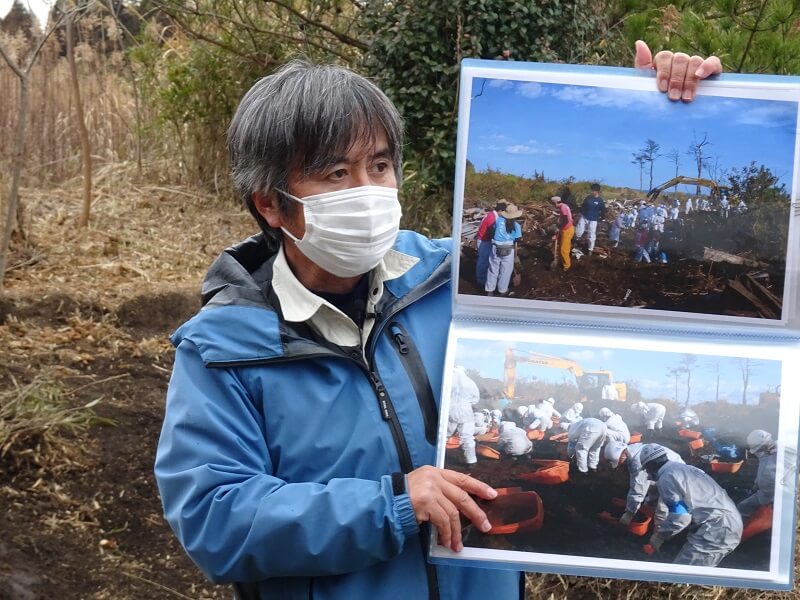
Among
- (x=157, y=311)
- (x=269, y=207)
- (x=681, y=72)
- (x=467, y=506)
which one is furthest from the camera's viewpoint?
(x=157, y=311)

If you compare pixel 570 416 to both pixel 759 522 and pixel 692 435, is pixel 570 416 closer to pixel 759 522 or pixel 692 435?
pixel 692 435

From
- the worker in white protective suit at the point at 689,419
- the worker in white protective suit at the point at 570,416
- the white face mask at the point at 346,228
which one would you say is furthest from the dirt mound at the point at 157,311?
the worker in white protective suit at the point at 689,419

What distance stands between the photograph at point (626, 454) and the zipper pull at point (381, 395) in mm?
123

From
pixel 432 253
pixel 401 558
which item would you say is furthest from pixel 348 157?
pixel 401 558

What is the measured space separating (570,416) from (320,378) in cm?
45

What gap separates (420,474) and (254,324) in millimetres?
402

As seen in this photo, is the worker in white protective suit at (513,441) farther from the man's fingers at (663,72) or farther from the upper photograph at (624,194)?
the man's fingers at (663,72)

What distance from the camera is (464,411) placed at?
66.6 inches

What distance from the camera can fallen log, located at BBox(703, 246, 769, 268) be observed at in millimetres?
1711

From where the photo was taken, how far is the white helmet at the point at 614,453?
1646 mm

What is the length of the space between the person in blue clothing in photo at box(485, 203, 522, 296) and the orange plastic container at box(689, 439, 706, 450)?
16.5 inches

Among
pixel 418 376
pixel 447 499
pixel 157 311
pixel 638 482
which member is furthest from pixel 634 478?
pixel 157 311

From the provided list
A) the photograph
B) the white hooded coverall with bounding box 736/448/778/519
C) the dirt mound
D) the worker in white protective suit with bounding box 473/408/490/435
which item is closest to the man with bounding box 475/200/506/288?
the photograph

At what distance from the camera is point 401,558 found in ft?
5.74
